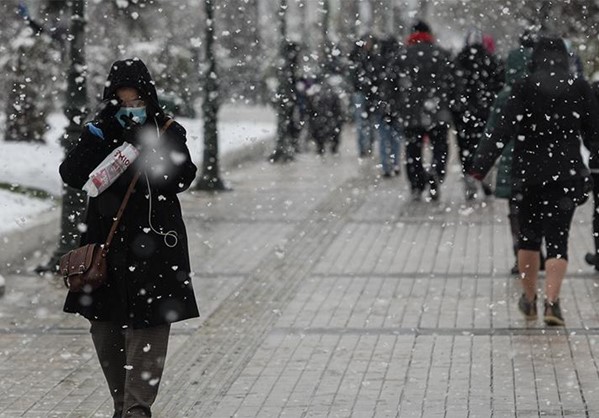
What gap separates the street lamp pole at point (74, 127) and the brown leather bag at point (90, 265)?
5.36 metres

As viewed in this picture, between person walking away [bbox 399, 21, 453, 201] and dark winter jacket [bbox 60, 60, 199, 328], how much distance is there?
10780mm

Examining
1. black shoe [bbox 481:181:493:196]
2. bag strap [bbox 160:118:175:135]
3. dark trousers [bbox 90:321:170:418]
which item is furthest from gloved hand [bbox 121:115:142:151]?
black shoe [bbox 481:181:493:196]

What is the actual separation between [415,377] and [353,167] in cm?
1522

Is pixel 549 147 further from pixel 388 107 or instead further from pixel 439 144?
pixel 388 107

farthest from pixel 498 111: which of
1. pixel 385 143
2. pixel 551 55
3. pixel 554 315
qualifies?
pixel 385 143

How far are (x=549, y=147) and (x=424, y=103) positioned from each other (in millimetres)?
7922

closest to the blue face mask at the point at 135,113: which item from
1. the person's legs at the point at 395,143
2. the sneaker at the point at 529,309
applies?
the sneaker at the point at 529,309

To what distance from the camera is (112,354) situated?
721cm

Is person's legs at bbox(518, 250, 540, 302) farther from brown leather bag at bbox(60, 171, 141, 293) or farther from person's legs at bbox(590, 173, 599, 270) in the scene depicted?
brown leather bag at bbox(60, 171, 141, 293)

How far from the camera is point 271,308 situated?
10758 millimetres

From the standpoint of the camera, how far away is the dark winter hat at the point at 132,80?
22.6ft

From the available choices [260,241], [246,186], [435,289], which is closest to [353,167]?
[246,186]

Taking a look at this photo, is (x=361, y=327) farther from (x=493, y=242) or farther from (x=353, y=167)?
(x=353, y=167)

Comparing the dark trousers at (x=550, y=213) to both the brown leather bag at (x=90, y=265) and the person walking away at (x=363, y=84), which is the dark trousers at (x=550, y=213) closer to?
the brown leather bag at (x=90, y=265)
